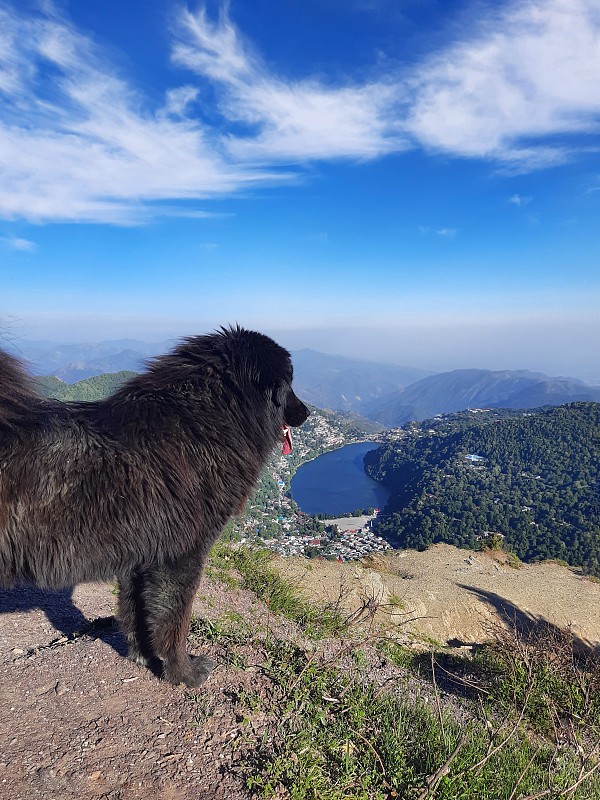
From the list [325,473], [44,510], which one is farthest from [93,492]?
[325,473]

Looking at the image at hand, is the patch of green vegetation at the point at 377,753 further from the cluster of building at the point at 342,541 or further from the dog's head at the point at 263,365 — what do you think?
the cluster of building at the point at 342,541

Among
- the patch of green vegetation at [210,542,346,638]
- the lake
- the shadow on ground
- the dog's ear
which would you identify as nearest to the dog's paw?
the patch of green vegetation at [210,542,346,638]

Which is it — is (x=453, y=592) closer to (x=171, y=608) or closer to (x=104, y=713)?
(x=171, y=608)

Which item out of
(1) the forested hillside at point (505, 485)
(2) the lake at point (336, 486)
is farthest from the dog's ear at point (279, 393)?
(2) the lake at point (336, 486)

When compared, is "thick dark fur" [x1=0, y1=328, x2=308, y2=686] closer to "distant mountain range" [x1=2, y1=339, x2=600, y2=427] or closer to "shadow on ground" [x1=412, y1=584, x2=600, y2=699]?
"shadow on ground" [x1=412, y1=584, x2=600, y2=699]

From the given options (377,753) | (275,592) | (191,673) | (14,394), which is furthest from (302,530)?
(14,394)

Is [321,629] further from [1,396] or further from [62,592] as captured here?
[1,396]

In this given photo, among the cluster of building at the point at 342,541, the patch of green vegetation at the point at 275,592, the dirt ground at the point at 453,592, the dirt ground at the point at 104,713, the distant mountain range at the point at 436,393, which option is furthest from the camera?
the distant mountain range at the point at 436,393

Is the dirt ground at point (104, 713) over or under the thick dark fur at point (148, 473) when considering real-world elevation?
under
